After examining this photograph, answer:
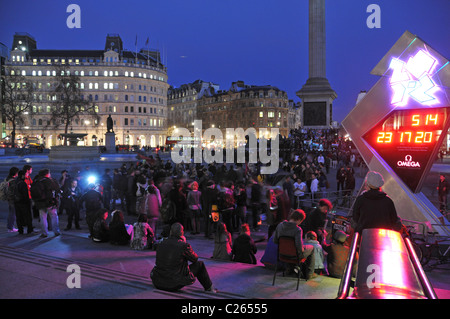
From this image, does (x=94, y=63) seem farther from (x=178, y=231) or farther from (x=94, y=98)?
(x=178, y=231)

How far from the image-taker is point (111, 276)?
6.42 m

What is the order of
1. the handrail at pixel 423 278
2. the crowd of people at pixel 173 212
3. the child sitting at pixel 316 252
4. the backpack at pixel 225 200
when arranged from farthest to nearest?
1. the backpack at pixel 225 200
2. the crowd of people at pixel 173 212
3. the child sitting at pixel 316 252
4. the handrail at pixel 423 278

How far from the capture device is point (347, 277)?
3670mm

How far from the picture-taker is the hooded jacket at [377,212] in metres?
5.35

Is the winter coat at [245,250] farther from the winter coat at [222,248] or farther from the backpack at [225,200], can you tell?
the backpack at [225,200]

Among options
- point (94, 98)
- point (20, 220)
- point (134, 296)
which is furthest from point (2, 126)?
point (134, 296)

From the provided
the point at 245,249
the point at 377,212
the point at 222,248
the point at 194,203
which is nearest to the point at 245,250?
Result: the point at 245,249

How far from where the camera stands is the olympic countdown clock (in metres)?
9.77

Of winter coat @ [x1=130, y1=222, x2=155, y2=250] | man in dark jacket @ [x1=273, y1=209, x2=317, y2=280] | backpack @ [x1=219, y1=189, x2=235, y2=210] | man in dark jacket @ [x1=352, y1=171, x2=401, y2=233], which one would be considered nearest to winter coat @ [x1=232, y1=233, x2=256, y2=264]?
man in dark jacket @ [x1=273, y1=209, x2=317, y2=280]

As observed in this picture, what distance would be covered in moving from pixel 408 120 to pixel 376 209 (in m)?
6.17

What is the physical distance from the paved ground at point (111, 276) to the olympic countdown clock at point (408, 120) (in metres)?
3.24

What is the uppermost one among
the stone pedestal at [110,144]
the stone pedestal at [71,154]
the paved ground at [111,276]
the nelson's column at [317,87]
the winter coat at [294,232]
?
the nelson's column at [317,87]

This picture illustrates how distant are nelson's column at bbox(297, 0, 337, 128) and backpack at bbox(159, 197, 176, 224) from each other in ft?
56.8

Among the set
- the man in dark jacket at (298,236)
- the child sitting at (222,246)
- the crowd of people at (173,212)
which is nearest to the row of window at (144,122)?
the crowd of people at (173,212)
